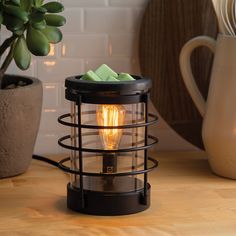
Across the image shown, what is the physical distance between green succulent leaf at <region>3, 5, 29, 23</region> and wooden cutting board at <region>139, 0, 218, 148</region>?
0.36 meters

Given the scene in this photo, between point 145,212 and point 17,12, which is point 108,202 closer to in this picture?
point 145,212

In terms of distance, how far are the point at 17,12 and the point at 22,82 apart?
21 centimetres

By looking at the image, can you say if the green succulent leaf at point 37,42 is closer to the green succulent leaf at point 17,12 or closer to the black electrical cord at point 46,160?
the green succulent leaf at point 17,12

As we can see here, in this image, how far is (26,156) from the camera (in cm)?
125

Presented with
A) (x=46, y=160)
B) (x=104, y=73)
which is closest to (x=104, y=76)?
(x=104, y=73)

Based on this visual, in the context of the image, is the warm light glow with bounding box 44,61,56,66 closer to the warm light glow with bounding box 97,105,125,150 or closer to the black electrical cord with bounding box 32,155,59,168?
the black electrical cord with bounding box 32,155,59,168

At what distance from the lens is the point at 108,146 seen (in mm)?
1058

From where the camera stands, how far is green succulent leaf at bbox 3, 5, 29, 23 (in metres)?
1.10

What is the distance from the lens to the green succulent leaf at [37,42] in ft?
3.68

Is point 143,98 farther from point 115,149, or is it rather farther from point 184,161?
point 184,161

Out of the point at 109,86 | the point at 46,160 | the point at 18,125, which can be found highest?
the point at 109,86

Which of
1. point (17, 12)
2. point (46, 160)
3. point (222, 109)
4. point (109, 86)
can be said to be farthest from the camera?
point (46, 160)

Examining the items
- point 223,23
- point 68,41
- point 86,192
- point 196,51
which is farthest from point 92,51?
point 86,192

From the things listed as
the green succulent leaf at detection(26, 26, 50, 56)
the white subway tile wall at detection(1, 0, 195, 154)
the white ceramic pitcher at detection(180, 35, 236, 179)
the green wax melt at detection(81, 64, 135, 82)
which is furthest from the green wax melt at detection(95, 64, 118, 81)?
the white subway tile wall at detection(1, 0, 195, 154)
